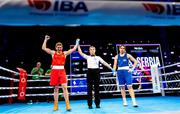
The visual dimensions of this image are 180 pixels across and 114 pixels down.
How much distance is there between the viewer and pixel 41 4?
1408 mm

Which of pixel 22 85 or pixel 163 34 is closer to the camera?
pixel 22 85

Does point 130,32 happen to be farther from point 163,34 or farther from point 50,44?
point 50,44

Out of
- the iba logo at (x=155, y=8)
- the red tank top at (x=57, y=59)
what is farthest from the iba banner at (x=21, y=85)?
the iba logo at (x=155, y=8)

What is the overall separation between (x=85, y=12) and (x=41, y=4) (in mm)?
232

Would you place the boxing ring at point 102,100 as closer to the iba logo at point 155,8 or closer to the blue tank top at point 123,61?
the blue tank top at point 123,61

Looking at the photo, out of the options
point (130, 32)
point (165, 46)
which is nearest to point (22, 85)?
point (130, 32)

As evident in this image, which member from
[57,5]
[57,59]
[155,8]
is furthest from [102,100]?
[57,5]

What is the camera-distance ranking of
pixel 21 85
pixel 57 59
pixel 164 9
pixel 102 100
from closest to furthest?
pixel 164 9 < pixel 57 59 < pixel 21 85 < pixel 102 100

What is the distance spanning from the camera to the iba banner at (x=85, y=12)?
54.2 inches

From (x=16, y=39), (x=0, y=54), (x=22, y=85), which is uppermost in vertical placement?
(x=16, y=39)

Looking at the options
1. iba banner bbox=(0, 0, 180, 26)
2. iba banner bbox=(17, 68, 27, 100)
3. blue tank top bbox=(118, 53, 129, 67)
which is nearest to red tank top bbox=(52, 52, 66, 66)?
blue tank top bbox=(118, 53, 129, 67)

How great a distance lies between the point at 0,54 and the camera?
355 inches

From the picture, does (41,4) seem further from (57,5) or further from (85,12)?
(85,12)

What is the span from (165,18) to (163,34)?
9.55 metres
